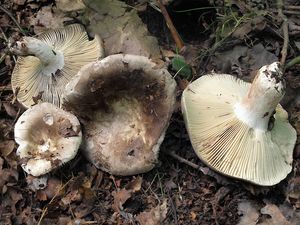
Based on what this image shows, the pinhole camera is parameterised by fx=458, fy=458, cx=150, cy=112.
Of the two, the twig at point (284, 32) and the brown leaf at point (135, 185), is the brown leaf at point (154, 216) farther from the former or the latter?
the twig at point (284, 32)

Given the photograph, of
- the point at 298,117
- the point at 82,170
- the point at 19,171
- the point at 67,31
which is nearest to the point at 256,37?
the point at 298,117

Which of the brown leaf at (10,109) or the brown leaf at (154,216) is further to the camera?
the brown leaf at (10,109)

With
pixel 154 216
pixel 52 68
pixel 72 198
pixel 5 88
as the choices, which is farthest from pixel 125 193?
pixel 5 88

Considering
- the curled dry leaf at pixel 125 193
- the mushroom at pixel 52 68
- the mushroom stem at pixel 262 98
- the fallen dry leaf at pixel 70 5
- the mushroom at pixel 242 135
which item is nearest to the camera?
the mushroom stem at pixel 262 98

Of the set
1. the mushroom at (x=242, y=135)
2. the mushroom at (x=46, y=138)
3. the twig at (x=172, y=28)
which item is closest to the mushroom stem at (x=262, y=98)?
the mushroom at (x=242, y=135)

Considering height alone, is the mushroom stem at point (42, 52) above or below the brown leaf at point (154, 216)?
above

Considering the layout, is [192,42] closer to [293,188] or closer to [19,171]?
[293,188]
